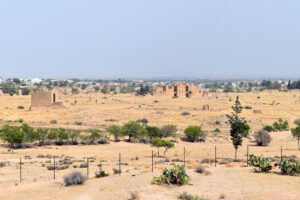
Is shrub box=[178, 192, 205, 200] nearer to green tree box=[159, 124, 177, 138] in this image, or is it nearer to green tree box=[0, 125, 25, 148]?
green tree box=[0, 125, 25, 148]

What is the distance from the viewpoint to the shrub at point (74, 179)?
19.7m

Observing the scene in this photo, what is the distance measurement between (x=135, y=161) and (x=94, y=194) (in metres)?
11.5

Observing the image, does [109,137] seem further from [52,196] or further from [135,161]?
[52,196]

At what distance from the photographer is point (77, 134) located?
41.6m

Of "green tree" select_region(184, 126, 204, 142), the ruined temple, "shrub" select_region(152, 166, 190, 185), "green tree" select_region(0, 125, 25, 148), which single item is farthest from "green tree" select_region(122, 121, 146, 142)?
the ruined temple

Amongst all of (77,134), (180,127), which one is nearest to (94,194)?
(77,134)

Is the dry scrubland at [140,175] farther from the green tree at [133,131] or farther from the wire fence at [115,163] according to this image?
the green tree at [133,131]

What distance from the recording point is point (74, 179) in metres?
19.7

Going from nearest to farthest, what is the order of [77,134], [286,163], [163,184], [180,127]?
1. [163,184]
2. [286,163]
3. [77,134]
4. [180,127]

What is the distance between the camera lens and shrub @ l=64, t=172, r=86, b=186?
19.7m

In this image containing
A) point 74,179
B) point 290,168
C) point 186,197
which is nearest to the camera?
point 186,197

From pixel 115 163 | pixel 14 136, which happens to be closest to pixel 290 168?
pixel 115 163

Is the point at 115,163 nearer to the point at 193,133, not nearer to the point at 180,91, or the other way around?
the point at 193,133

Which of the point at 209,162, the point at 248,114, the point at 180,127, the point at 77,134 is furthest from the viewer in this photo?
the point at 248,114
